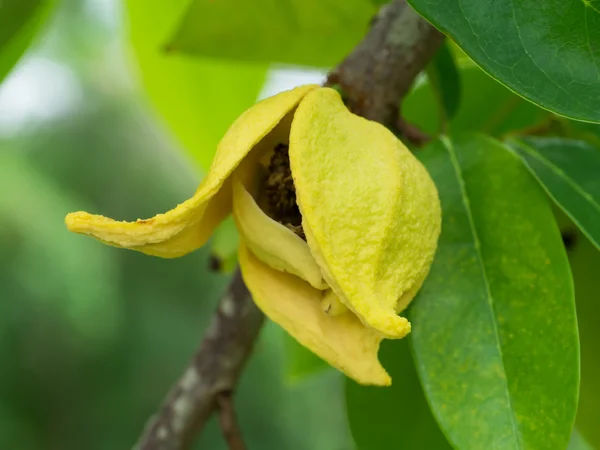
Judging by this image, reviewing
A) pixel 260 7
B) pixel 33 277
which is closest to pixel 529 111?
pixel 260 7

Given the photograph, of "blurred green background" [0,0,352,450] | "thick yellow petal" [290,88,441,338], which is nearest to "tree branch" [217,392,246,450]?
"thick yellow petal" [290,88,441,338]

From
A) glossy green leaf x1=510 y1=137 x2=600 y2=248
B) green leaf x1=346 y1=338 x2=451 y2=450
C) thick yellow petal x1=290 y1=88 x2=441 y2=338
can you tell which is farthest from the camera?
green leaf x1=346 y1=338 x2=451 y2=450

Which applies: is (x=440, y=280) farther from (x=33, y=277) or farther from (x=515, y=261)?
(x=33, y=277)

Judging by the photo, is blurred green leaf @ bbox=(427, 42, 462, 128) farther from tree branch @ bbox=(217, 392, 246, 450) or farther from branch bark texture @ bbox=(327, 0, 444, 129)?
tree branch @ bbox=(217, 392, 246, 450)

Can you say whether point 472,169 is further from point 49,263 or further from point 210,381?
point 49,263

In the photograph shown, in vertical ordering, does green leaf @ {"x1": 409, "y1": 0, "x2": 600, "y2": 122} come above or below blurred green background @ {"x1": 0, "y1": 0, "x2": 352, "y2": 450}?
above

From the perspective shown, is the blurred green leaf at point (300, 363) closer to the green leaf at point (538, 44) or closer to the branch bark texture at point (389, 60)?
the branch bark texture at point (389, 60)
